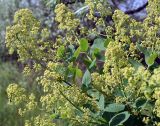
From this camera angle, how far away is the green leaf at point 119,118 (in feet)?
5.87

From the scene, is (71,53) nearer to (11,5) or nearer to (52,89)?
(52,89)

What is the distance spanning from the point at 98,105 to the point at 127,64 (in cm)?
19

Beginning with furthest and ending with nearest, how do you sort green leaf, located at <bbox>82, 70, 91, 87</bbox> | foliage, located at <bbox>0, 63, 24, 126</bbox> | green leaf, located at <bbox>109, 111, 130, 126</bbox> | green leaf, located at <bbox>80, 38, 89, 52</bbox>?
foliage, located at <bbox>0, 63, 24, 126</bbox> → green leaf, located at <bbox>80, 38, 89, 52</bbox> → green leaf, located at <bbox>82, 70, 91, 87</bbox> → green leaf, located at <bbox>109, 111, 130, 126</bbox>

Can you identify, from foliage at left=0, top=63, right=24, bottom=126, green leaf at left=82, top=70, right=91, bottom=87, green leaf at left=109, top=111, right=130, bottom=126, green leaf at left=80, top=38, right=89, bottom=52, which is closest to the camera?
green leaf at left=109, top=111, right=130, bottom=126

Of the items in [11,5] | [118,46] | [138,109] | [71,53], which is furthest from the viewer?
[11,5]

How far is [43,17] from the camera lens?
34.6ft

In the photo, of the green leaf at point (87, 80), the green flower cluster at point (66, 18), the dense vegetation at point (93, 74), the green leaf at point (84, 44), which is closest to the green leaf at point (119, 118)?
the dense vegetation at point (93, 74)

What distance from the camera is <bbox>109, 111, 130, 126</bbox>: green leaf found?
1.79m

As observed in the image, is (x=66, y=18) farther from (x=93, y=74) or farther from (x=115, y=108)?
(x=115, y=108)

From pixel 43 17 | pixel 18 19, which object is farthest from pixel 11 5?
pixel 18 19

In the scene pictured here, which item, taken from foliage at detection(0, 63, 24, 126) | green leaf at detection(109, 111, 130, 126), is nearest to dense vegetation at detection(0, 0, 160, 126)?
green leaf at detection(109, 111, 130, 126)

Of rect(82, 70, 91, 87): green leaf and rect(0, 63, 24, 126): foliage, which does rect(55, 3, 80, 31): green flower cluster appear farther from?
rect(0, 63, 24, 126): foliage

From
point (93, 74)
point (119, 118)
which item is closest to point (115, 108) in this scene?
point (119, 118)

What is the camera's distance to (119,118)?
71.0 inches
